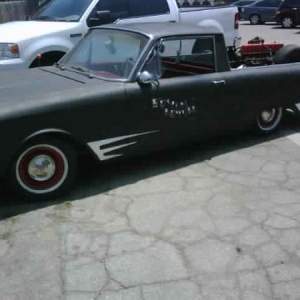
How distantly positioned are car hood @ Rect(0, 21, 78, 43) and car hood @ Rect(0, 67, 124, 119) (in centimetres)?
202

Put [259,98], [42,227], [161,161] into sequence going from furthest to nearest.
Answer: [259,98] < [161,161] < [42,227]

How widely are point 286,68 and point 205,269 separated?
134 inches

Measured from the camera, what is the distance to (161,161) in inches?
199

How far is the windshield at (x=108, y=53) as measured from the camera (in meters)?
4.60

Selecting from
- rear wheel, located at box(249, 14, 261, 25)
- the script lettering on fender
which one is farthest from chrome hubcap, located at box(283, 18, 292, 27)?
the script lettering on fender

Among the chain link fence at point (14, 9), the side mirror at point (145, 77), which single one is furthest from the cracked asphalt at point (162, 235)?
the chain link fence at point (14, 9)

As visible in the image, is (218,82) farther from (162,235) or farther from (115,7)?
(115,7)

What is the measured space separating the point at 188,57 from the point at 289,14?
20.6 m

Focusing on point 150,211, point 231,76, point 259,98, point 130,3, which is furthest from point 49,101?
point 130,3

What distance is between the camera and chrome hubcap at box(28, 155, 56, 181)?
13.2ft

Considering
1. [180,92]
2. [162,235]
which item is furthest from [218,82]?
[162,235]

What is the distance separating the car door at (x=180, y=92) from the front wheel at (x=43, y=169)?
80cm

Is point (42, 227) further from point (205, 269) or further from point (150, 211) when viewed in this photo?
point (205, 269)

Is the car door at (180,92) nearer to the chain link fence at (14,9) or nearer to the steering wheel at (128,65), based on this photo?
the steering wheel at (128,65)
